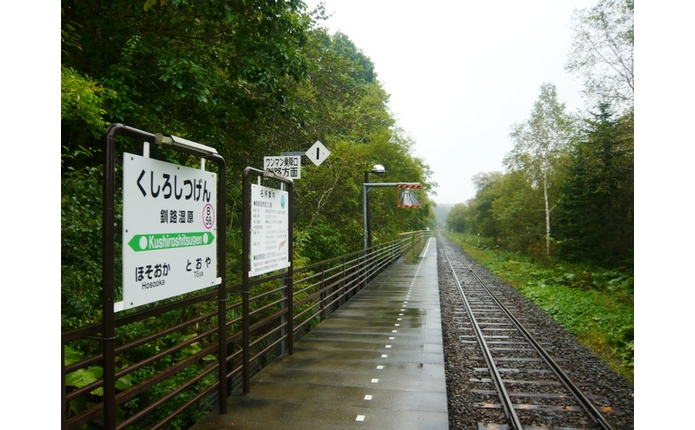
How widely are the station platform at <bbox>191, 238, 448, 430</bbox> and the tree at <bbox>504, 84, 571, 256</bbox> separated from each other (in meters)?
23.2

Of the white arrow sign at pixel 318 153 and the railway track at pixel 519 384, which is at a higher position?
the white arrow sign at pixel 318 153

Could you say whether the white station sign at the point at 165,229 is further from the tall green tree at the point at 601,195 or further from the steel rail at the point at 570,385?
the tall green tree at the point at 601,195

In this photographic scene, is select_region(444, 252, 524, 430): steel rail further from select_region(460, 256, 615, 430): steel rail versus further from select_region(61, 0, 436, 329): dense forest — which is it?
select_region(61, 0, 436, 329): dense forest

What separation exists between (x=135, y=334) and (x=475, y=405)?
430 cm

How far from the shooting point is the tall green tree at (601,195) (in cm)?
1641

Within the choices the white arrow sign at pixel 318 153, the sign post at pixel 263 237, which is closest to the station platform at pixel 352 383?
the sign post at pixel 263 237

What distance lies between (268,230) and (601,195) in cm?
1919

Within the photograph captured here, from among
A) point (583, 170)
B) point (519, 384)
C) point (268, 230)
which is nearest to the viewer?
point (268, 230)

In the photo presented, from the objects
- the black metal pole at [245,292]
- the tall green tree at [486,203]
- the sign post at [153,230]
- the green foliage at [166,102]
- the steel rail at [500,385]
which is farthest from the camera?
the tall green tree at [486,203]

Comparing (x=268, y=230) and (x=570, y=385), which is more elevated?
(x=268, y=230)

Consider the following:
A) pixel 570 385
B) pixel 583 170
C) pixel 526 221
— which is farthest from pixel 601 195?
pixel 570 385

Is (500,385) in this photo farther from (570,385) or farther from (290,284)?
(290,284)

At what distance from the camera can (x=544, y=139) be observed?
92.7 feet

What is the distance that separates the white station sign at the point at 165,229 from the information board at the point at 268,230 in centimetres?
104
